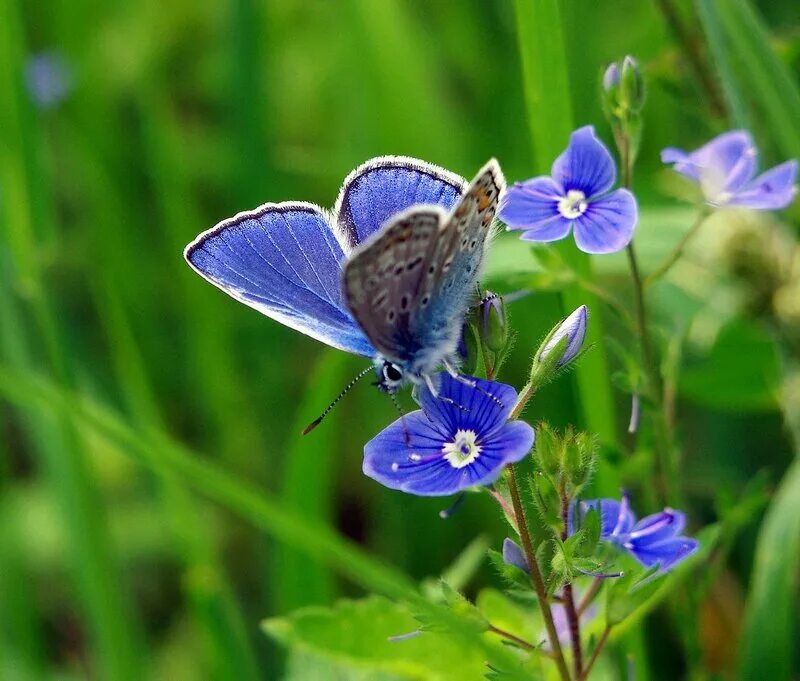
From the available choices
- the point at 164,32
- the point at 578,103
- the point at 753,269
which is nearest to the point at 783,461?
the point at 753,269

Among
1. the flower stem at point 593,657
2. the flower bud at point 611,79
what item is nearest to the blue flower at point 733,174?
the flower bud at point 611,79

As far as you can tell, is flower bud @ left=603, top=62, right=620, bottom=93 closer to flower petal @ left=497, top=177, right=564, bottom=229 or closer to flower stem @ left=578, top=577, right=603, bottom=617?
flower petal @ left=497, top=177, right=564, bottom=229

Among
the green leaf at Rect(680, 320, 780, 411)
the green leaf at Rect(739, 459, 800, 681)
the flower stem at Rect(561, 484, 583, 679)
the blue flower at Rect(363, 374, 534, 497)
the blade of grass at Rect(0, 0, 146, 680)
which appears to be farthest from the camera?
the green leaf at Rect(680, 320, 780, 411)

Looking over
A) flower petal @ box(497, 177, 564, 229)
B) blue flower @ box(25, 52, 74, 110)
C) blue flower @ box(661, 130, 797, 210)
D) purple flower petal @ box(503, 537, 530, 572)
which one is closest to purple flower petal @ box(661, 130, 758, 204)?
blue flower @ box(661, 130, 797, 210)

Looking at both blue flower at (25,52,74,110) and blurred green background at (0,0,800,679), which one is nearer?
blurred green background at (0,0,800,679)

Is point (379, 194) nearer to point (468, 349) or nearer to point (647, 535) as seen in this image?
point (468, 349)

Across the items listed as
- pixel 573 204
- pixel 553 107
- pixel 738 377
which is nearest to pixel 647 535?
pixel 573 204

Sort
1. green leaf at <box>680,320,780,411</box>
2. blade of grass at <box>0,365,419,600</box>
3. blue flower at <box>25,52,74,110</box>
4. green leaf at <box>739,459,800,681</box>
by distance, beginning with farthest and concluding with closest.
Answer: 1. blue flower at <box>25,52,74,110</box>
2. green leaf at <box>680,320,780,411</box>
3. green leaf at <box>739,459,800,681</box>
4. blade of grass at <box>0,365,419,600</box>
